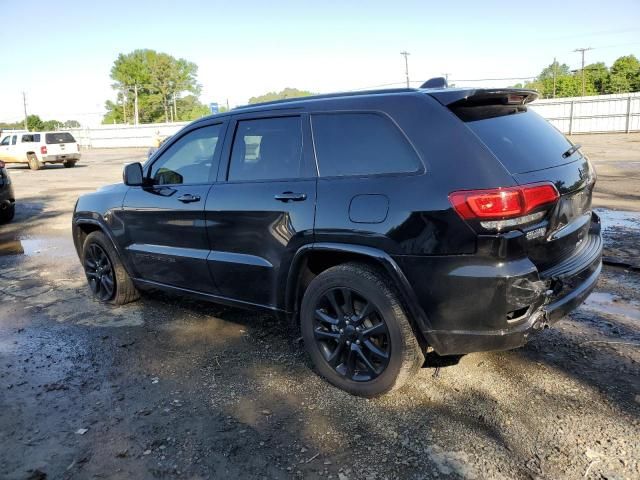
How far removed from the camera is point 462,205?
2762 mm

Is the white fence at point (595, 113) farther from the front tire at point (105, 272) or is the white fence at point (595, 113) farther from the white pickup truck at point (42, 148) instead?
the front tire at point (105, 272)

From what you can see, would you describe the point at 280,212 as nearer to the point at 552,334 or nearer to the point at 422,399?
the point at 422,399

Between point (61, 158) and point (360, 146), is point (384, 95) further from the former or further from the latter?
point (61, 158)

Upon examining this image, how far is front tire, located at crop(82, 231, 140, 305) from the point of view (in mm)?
5094

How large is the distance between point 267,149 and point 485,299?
1873 millimetres

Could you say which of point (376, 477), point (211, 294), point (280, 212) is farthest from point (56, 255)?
point (376, 477)

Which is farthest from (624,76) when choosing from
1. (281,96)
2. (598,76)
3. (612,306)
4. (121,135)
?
(612,306)

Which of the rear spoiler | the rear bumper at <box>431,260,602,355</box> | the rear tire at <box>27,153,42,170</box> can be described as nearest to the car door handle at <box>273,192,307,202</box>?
the rear spoiler

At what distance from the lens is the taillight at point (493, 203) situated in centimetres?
273

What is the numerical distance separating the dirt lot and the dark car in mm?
6458

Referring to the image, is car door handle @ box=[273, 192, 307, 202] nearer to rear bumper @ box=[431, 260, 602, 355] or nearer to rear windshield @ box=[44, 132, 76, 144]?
rear bumper @ box=[431, 260, 602, 355]

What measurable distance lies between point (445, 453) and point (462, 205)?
4.13 feet

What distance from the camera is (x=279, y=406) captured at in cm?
325

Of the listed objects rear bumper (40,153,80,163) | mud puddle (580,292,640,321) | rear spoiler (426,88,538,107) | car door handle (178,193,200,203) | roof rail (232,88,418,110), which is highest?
roof rail (232,88,418,110)
